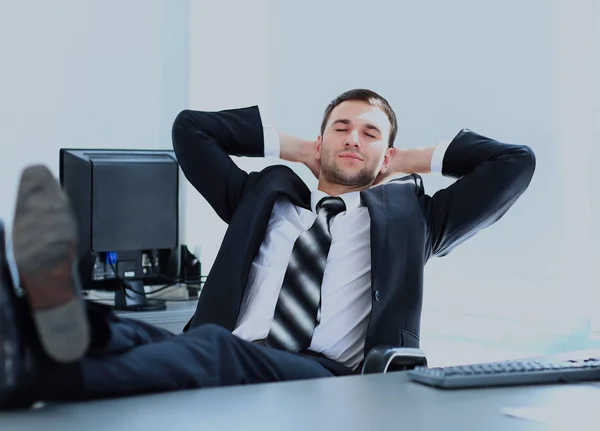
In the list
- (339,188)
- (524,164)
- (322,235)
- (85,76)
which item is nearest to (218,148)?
(339,188)

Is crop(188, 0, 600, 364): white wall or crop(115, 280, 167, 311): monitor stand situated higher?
crop(188, 0, 600, 364): white wall

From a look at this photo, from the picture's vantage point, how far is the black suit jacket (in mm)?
2170

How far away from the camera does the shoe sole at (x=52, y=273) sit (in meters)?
0.97

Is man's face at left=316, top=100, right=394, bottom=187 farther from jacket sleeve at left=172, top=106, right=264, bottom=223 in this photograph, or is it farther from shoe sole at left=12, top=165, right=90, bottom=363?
shoe sole at left=12, top=165, right=90, bottom=363

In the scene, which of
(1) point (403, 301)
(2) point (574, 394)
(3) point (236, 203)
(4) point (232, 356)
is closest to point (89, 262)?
(3) point (236, 203)

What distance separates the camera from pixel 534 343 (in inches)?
109

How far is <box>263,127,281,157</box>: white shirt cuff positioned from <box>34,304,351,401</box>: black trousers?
4.14ft

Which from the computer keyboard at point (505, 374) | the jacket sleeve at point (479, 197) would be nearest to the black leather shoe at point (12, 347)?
the computer keyboard at point (505, 374)

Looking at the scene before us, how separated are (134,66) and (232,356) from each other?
345cm

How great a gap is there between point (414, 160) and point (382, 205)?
38 centimetres

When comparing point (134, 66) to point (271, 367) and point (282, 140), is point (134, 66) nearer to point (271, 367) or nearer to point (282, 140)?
point (282, 140)

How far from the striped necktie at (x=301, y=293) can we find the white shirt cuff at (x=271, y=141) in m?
0.42

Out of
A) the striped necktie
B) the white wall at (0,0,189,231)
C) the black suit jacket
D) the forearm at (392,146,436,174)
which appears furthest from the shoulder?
the white wall at (0,0,189,231)

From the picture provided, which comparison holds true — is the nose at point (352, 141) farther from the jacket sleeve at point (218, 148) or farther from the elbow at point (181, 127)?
the elbow at point (181, 127)
